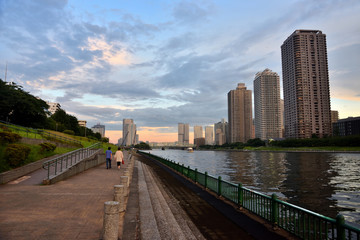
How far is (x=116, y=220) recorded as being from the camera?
559cm

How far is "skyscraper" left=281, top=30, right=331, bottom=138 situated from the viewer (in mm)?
187875

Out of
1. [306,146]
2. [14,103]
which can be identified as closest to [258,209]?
[14,103]

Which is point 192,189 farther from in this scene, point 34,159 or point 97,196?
point 34,159

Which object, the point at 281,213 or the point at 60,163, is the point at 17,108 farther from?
the point at 281,213

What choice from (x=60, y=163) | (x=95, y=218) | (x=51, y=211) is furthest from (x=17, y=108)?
(x=95, y=218)

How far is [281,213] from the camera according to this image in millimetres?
7969

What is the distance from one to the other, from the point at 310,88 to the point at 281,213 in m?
213

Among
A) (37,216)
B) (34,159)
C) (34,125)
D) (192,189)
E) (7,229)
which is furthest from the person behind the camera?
(34,125)

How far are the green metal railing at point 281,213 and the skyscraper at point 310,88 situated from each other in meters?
198

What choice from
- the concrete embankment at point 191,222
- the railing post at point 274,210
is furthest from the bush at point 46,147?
the railing post at point 274,210

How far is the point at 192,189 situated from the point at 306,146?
141735 millimetres

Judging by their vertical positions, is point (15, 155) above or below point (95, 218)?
above

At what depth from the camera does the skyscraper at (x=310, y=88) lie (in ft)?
616

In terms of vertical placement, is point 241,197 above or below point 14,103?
below
